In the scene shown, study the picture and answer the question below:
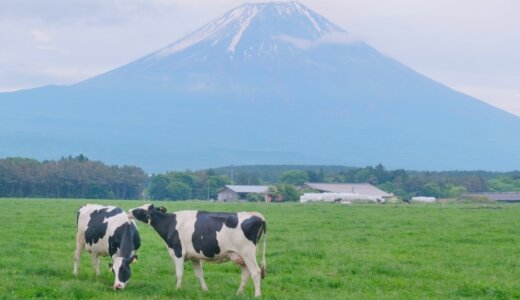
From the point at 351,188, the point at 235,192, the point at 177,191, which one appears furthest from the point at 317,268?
the point at 351,188

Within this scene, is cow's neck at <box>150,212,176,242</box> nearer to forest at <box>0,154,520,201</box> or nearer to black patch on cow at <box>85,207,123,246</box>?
black patch on cow at <box>85,207,123,246</box>

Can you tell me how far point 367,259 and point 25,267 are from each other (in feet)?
22.8

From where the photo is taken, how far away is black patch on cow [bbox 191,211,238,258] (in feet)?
43.7

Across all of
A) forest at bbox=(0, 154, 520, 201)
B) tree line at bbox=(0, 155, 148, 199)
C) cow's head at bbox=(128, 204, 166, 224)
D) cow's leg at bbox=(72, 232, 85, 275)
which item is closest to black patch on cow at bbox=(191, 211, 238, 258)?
cow's head at bbox=(128, 204, 166, 224)

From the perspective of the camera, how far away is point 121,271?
44.3 feet

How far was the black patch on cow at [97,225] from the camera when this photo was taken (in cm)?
1478

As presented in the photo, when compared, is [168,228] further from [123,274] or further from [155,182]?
[155,182]

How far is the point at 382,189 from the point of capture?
10156cm

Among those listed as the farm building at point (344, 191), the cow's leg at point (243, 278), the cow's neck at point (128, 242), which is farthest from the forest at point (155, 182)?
the cow's leg at point (243, 278)

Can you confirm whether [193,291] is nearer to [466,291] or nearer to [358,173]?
[466,291]

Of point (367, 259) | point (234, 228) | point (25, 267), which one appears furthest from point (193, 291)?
point (367, 259)

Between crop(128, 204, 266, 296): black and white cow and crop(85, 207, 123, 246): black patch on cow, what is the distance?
130cm

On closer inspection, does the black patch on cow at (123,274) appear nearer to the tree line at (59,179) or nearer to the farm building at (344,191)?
the farm building at (344,191)

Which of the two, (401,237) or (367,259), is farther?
(401,237)
